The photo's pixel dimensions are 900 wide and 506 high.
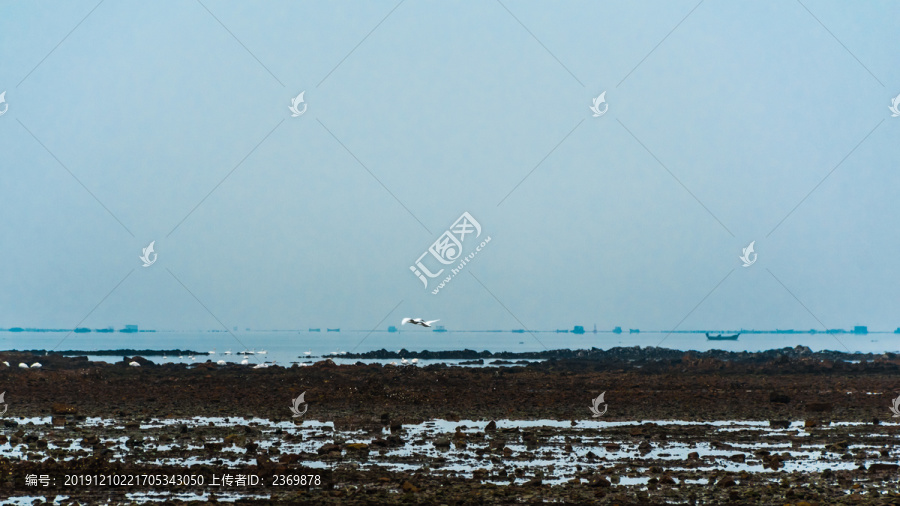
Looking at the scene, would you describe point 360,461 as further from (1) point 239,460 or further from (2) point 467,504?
(2) point 467,504

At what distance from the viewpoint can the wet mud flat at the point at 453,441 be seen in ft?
43.8

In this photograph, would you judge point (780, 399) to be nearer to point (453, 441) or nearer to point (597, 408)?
point (597, 408)

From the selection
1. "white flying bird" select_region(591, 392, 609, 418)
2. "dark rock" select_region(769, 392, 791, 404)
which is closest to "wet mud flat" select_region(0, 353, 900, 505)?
"dark rock" select_region(769, 392, 791, 404)

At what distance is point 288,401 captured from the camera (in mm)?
28984

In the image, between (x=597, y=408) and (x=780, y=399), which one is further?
(x=780, y=399)

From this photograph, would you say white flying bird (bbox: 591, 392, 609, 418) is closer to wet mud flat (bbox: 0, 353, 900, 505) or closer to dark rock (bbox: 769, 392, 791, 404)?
wet mud flat (bbox: 0, 353, 900, 505)

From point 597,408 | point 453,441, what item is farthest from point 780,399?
point 453,441

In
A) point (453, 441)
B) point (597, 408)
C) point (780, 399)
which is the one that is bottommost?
point (453, 441)

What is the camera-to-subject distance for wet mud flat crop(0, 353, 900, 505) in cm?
1335

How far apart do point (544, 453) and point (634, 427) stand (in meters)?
5.54

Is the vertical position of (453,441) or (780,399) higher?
A: (780,399)

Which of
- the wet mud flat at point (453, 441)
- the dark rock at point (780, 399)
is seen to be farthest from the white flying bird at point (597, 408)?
the dark rock at point (780, 399)

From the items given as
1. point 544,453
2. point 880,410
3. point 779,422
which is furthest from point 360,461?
point 880,410

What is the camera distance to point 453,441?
19.1 metres
